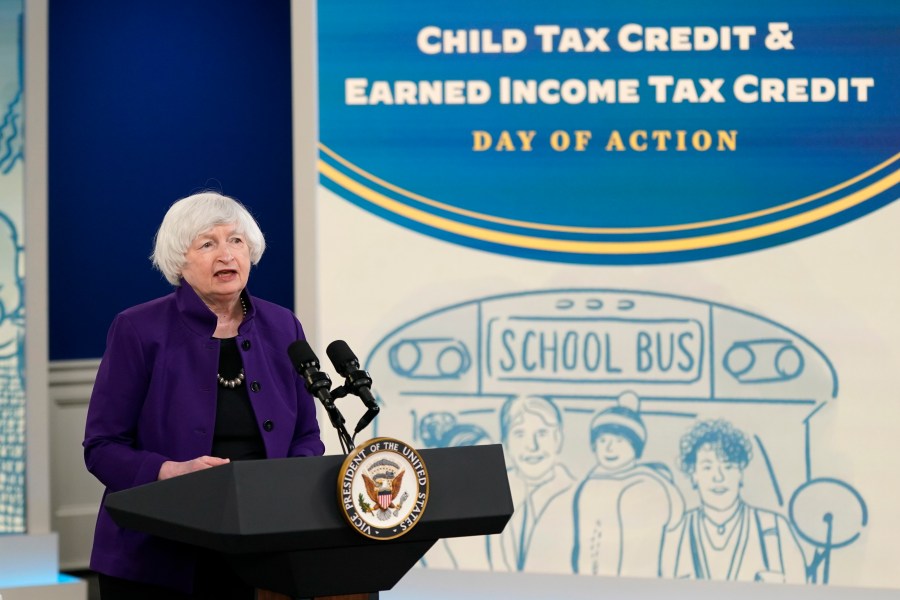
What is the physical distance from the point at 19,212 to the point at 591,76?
1.94 m

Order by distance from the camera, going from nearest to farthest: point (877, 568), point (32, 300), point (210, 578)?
point (210, 578) → point (877, 568) → point (32, 300)

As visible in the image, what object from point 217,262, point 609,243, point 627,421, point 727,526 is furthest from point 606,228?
point 217,262

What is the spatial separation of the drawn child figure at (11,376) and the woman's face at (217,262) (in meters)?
2.13

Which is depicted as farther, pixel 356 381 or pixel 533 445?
pixel 533 445

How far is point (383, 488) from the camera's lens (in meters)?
1.65

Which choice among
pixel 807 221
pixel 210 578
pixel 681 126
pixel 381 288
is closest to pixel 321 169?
pixel 381 288

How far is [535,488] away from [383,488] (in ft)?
6.11

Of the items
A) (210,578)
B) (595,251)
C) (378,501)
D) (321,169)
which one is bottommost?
(210,578)

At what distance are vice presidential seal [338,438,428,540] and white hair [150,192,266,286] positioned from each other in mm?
571

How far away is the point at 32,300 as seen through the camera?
397cm

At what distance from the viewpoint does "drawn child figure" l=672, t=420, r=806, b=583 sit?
10.9ft

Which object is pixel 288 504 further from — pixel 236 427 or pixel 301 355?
pixel 236 427

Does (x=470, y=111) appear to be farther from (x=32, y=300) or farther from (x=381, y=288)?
(x=32, y=300)

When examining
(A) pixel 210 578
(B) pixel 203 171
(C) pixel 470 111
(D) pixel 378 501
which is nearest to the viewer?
(D) pixel 378 501
